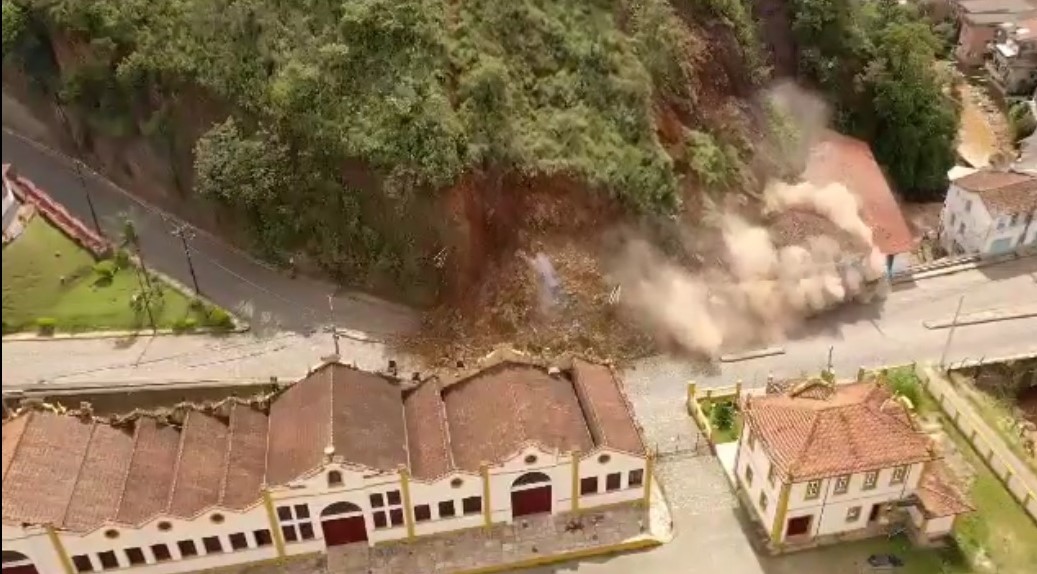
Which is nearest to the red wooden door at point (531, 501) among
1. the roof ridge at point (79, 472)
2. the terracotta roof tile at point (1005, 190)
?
the roof ridge at point (79, 472)

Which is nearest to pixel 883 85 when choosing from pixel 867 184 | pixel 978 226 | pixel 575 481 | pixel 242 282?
pixel 867 184

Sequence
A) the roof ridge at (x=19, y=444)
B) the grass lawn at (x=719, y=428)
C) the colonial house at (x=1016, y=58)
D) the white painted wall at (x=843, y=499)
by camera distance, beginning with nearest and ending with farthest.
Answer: the roof ridge at (x=19, y=444), the white painted wall at (x=843, y=499), the grass lawn at (x=719, y=428), the colonial house at (x=1016, y=58)

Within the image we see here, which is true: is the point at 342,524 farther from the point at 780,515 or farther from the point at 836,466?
the point at 836,466

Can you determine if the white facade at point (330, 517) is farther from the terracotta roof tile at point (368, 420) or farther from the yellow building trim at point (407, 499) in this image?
the terracotta roof tile at point (368, 420)

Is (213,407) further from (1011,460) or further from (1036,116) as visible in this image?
(1036,116)

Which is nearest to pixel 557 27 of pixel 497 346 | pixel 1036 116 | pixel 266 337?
pixel 497 346

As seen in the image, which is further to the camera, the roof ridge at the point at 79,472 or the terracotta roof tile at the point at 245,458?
the terracotta roof tile at the point at 245,458

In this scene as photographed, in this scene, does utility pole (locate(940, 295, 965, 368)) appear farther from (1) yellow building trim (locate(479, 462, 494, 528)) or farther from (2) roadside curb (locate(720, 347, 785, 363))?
(1) yellow building trim (locate(479, 462, 494, 528))
